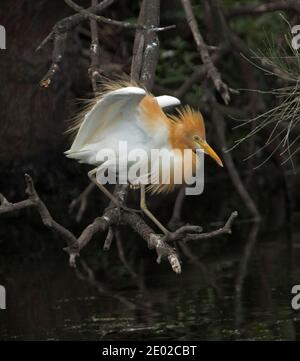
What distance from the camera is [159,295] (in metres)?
5.49

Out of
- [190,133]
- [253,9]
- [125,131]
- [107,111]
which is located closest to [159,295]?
[190,133]

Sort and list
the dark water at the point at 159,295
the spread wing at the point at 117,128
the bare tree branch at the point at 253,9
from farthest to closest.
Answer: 1. the bare tree branch at the point at 253,9
2. the dark water at the point at 159,295
3. the spread wing at the point at 117,128

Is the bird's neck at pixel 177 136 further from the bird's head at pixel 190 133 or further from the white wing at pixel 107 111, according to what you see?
the white wing at pixel 107 111

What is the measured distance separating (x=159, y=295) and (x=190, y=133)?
134 cm

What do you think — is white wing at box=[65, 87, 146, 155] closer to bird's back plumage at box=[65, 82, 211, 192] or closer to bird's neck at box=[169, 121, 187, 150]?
bird's back plumage at box=[65, 82, 211, 192]

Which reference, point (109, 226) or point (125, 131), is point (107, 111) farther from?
point (109, 226)

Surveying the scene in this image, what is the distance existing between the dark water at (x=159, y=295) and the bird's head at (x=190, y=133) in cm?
81

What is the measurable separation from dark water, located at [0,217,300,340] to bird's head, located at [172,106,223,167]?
0.81 metres

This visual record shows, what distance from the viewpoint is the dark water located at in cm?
473

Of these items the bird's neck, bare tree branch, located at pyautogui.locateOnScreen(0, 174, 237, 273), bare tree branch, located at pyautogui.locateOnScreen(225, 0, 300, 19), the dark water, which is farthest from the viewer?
bare tree branch, located at pyautogui.locateOnScreen(225, 0, 300, 19)

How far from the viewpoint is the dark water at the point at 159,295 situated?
15.5 ft

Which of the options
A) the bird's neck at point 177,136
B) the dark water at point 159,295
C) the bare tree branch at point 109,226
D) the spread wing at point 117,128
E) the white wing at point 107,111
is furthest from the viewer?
the dark water at point 159,295

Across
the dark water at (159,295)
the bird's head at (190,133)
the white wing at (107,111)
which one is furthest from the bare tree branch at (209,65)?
the dark water at (159,295)

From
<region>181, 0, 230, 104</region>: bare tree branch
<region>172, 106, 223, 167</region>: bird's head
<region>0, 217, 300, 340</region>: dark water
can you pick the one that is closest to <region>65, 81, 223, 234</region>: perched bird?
<region>172, 106, 223, 167</region>: bird's head
